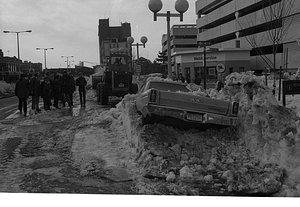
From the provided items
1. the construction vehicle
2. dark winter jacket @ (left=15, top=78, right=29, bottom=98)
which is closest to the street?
dark winter jacket @ (left=15, top=78, right=29, bottom=98)

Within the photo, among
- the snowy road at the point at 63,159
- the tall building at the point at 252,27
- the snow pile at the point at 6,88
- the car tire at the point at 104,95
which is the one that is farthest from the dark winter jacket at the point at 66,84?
the snow pile at the point at 6,88

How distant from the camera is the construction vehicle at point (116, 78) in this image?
15986 millimetres

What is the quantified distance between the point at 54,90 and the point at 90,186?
10.3 meters

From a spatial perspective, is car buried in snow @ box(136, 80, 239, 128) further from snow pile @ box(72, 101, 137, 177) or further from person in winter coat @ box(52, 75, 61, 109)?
person in winter coat @ box(52, 75, 61, 109)

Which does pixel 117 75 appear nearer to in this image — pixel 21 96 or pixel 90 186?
pixel 21 96

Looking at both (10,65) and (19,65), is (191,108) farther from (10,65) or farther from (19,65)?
(10,65)

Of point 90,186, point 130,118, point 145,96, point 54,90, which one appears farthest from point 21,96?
point 90,186

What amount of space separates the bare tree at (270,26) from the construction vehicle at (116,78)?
20.3 ft

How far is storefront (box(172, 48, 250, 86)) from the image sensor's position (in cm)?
2372

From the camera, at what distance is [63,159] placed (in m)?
6.28

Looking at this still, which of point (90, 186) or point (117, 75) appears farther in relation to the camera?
point (117, 75)

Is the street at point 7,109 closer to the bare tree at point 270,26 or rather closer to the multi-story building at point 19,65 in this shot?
the multi-story building at point 19,65

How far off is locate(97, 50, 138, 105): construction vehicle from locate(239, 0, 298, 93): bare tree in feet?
20.3

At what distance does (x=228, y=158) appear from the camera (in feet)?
18.4
